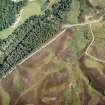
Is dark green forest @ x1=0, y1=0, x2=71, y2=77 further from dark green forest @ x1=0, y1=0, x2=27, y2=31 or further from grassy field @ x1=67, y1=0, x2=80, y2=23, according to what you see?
dark green forest @ x1=0, y1=0, x2=27, y2=31

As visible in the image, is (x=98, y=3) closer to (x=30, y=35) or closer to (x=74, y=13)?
(x=74, y=13)

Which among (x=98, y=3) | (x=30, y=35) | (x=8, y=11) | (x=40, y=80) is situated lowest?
(x=40, y=80)

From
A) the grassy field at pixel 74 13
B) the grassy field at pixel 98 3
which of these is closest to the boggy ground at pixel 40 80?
the grassy field at pixel 74 13

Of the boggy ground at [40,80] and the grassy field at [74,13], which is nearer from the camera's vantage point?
the boggy ground at [40,80]

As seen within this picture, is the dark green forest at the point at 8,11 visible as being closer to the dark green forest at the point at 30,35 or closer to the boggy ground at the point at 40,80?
the dark green forest at the point at 30,35

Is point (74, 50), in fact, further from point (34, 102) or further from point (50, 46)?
point (34, 102)

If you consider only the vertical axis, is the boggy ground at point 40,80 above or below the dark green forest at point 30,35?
below

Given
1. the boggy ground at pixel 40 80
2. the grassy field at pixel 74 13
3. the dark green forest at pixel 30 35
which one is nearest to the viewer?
the boggy ground at pixel 40 80

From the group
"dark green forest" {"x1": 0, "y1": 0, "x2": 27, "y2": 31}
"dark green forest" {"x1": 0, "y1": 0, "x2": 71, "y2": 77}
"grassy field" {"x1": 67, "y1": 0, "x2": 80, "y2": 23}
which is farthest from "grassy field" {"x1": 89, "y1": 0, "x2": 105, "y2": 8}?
"dark green forest" {"x1": 0, "y1": 0, "x2": 27, "y2": 31}

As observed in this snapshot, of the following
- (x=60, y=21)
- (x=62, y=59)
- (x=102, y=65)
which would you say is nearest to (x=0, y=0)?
(x=60, y=21)

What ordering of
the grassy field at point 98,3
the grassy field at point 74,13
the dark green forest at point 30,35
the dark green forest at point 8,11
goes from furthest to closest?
1. the grassy field at point 98,3
2. the dark green forest at point 8,11
3. the grassy field at point 74,13
4. the dark green forest at point 30,35

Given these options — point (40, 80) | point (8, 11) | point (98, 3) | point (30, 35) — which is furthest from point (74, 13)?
point (40, 80)
